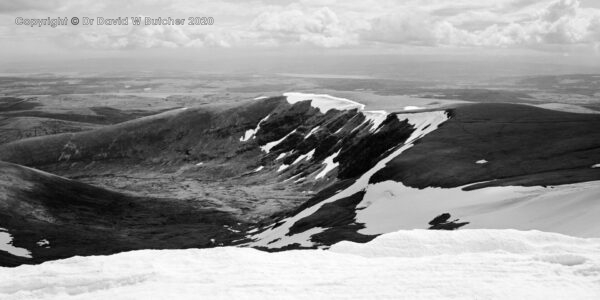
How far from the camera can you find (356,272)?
19.1 metres

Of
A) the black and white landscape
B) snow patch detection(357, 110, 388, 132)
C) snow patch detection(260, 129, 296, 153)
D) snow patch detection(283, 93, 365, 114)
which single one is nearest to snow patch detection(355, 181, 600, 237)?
the black and white landscape

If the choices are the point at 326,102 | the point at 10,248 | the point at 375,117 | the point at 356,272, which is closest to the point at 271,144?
the point at 326,102

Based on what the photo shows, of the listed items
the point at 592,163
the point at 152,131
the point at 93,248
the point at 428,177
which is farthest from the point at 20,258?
the point at 152,131

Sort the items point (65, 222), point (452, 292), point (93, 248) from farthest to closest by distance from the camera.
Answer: point (65, 222) < point (93, 248) < point (452, 292)

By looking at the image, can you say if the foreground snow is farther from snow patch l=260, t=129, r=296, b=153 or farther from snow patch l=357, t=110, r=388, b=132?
snow patch l=260, t=129, r=296, b=153

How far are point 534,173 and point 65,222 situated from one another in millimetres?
79505

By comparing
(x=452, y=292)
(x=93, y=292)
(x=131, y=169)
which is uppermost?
(x=452, y=292)

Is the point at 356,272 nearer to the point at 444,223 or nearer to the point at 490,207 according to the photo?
the point at 444,223

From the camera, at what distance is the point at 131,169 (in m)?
171

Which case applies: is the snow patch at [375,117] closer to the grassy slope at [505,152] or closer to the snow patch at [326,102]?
the snow patch at [326,102]

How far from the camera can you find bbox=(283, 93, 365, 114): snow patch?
530 ft

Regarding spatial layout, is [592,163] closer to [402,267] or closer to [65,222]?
[402,267]

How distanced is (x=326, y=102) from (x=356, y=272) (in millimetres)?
154749

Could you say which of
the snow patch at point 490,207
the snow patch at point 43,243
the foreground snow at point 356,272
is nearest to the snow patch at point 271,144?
the snow patch at point 43,243
